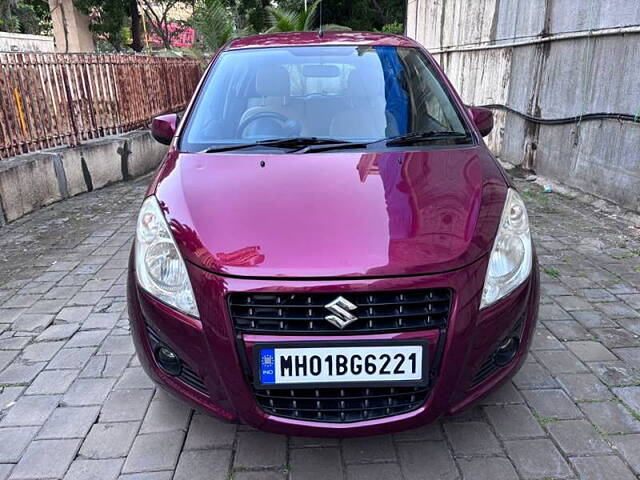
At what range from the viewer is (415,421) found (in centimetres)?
181

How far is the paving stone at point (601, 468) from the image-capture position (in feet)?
6.37

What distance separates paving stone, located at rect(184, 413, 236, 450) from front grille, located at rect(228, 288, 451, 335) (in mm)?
627

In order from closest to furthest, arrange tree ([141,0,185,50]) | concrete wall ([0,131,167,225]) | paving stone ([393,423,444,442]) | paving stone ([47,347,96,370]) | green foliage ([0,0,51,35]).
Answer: paving stone ([393,423,444,442])
paving stone ([47,347,96,370])
concrete wall ([0,131,167,225])
green foliage ([0,0,51,35])
tree ([141,0,185,50])

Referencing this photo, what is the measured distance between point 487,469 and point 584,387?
798 millimetres

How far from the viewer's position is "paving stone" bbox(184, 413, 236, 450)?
213 cm

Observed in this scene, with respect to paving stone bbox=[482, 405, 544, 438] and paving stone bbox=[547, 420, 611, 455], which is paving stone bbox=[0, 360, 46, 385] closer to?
paving stone bbox=[482, 405, 544, 438]

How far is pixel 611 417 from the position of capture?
2256 millimetres

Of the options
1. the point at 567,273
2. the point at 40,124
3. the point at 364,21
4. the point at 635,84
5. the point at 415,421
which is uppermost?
the point at 364,21

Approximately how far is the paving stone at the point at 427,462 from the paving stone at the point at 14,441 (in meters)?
1.56

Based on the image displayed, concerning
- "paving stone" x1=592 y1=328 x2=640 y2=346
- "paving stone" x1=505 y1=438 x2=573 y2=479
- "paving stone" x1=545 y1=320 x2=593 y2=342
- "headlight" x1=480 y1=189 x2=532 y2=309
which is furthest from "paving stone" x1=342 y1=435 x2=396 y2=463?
"paving stone" x1=592 y1=328 x2=640 y2=346

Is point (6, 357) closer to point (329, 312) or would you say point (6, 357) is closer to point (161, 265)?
point (161, 265)

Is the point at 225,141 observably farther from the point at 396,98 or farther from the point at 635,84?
the point at 635,84

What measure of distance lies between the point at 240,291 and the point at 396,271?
1.71 feet

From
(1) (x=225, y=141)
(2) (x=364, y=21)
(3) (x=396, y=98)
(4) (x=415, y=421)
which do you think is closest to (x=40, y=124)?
(1) (x=225, y=141)
